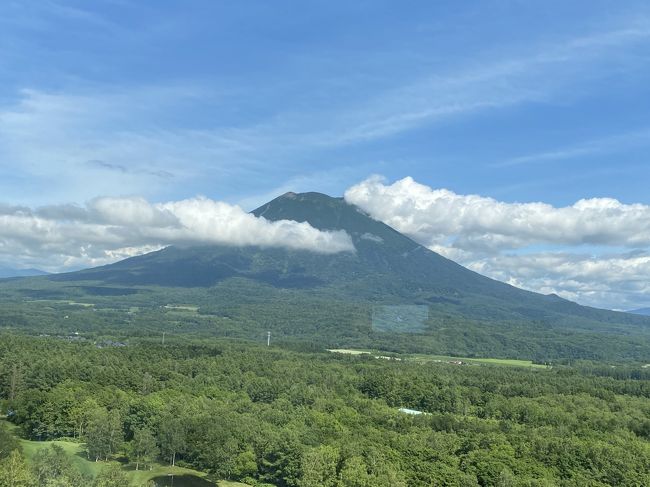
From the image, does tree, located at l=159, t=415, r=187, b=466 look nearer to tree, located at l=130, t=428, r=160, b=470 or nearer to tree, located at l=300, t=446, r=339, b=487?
tree, located at l=130, t=428, r=160, b=470

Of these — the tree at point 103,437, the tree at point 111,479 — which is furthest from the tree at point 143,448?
the tree at point 111,479

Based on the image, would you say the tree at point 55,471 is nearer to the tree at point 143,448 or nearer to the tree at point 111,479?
the tree at point 111,479

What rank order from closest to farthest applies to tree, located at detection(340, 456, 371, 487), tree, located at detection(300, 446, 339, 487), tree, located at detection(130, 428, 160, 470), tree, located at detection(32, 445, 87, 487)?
tree, located at detection(32, 445, 87, 487), tree, located at detection(340, 456, 371, 487), tree, located at detection(300, 446, 339, 487), tree, located at detection(130, 428, 160, 470)

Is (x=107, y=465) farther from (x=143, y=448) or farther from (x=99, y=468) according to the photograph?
(x=143, y=448)

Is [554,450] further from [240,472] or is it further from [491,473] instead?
[240,472]

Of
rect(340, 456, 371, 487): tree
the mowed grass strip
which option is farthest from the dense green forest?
the mowed grass strip
